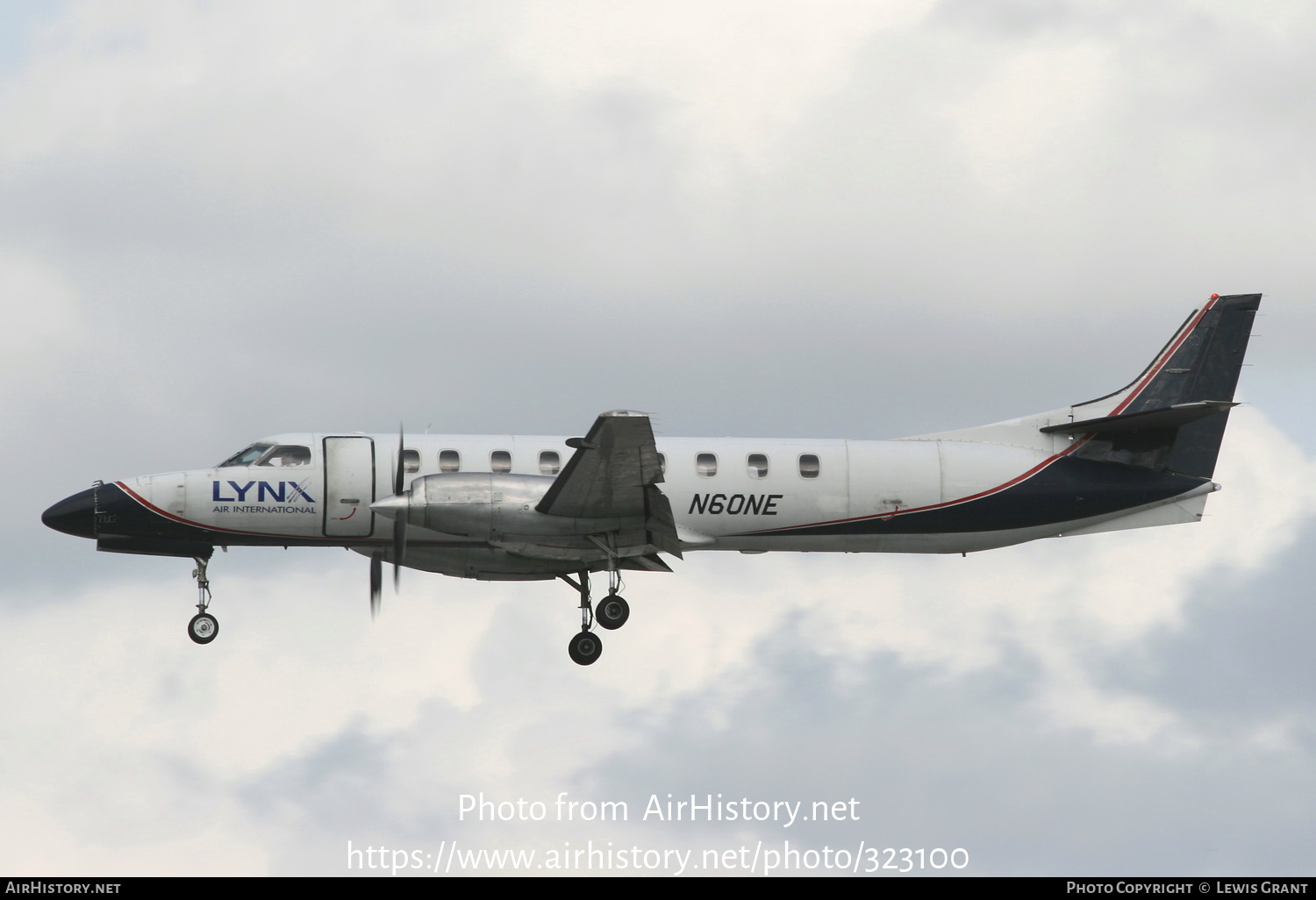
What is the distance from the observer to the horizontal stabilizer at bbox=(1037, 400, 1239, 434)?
28.8m

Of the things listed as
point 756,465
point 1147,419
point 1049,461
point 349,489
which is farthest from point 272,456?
point 1147,419

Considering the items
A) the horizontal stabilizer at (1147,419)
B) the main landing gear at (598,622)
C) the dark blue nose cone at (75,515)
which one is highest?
the horizontal stabilizer at (1147,419)

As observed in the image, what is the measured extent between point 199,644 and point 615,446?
8807 mm

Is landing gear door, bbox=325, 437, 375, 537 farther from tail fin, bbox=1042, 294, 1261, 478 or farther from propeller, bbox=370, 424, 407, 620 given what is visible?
tail fin, bbox=1042, 294, 1261, 478

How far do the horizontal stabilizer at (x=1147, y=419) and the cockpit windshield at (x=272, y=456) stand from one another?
14.2m

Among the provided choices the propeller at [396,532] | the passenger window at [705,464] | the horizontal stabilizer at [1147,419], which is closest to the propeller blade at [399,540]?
the propeller at [396,532]

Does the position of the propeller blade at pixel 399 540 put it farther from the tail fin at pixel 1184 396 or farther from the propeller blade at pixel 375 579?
the tail fin at pixel 1184 396

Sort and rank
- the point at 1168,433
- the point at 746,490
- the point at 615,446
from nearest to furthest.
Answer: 1. the point at 615,446
2. the point at 746,490
3. the point at 1168,433

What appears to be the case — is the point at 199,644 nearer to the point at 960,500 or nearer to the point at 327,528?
the point at 327,528

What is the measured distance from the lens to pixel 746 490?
2823cm

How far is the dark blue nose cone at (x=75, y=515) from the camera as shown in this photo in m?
27.3

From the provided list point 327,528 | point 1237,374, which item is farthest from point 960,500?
point 327,528

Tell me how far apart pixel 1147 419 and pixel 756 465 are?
7.66 metres

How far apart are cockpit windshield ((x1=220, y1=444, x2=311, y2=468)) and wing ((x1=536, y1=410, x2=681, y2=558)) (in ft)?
15.8
